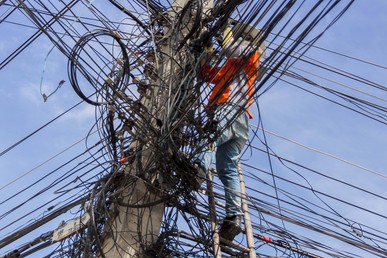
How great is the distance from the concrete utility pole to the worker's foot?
32 cm

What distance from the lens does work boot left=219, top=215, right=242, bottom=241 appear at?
5.43m

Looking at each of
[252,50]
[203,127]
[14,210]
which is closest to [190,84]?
[203,127]

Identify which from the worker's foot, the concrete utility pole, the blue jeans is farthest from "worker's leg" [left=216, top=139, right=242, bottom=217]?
the concrete utility pole

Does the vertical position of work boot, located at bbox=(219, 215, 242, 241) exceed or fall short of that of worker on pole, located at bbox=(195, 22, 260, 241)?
it falls short

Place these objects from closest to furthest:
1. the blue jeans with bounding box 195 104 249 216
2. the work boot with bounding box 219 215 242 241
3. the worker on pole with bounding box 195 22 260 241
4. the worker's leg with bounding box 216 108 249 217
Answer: the worker on pole with bounding box 195 22 260 241 < the work boot with bounding box 219 215 242 241 < the blue jeans with bounding box 195 104 249 216 < the worker's leg with bounding box 216 108 249 217

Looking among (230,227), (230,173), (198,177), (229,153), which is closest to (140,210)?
(198,177)

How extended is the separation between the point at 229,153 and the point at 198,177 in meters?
0.62

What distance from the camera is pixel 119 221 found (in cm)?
537

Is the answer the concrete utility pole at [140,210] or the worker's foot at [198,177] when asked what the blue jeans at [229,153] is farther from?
the concrete utility pole at [140,210]

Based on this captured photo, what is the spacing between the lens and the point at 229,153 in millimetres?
5984

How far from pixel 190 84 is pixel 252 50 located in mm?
741

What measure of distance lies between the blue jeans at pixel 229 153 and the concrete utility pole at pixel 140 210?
49 cm

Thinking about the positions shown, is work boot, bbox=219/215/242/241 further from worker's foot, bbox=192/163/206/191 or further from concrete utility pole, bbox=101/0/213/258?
concrete utility pole, bbox=101/0/213/258

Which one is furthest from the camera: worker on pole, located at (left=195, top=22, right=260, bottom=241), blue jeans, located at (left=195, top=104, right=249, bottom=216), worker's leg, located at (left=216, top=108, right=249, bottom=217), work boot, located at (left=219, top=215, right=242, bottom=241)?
worker's leg, located at (left=216, top=108, right=249, bottom=217)
